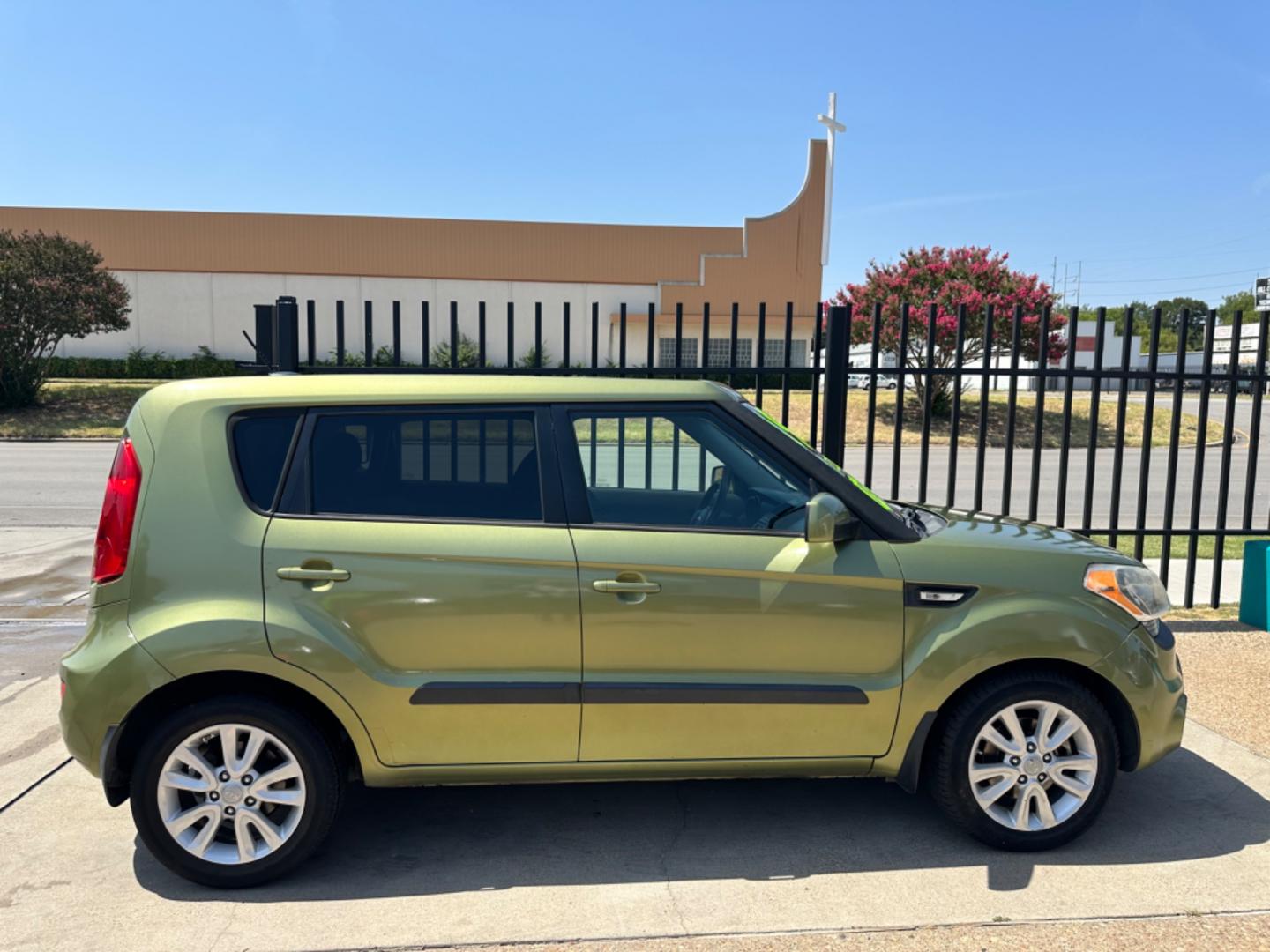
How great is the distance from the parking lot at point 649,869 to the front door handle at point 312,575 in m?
1.09

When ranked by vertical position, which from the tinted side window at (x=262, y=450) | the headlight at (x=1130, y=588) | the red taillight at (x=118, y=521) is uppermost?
the tinted side window at (x=262, y=450)

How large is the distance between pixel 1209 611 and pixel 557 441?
19.8 feet

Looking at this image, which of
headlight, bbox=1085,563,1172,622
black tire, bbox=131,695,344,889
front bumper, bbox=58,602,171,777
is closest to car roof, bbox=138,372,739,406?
front bumper, bbox=58,602,171,777

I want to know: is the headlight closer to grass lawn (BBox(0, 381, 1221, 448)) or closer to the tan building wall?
grass lawn (BBox(0, 381, 1221, 448))

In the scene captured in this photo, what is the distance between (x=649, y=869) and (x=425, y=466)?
1.69m

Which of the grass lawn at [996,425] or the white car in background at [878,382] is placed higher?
the white car in background at [878,382]

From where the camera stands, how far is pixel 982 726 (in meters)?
3.47

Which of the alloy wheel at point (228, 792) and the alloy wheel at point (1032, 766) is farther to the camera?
the alloy wheel at point (1032, 766)

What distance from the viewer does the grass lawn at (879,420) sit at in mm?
23969

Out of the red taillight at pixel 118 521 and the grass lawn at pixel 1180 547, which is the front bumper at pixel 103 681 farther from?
the grass lawn at pixel 1180 547

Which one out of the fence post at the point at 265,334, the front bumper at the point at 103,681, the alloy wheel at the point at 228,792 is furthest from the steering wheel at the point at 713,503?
the fence post at the point at 265,334

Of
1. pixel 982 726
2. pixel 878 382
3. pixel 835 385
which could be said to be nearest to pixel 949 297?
pixel 878 382

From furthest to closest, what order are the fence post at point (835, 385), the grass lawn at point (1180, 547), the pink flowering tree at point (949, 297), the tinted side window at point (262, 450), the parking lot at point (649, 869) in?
the pink flowering tree at point (949, 297), the grass lawn at point (1180, 547), the fence post at point (835, 385), the tinted side window at point (262, 450), the parking lot at point (649, 869)

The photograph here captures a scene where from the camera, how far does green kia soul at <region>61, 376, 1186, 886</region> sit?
320cm
